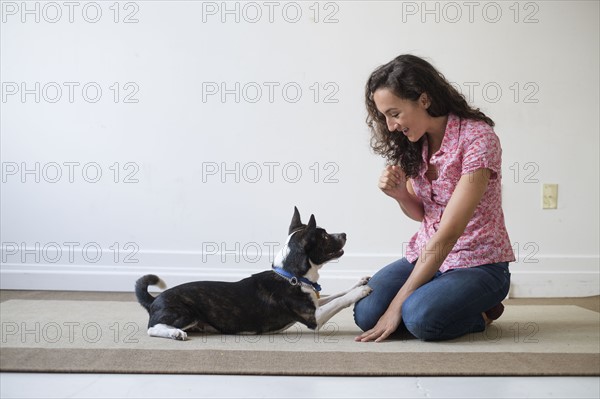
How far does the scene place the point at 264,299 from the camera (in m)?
2.51

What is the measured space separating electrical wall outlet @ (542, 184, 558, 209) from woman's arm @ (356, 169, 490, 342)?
5.17 feet

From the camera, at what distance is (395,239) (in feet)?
12.6

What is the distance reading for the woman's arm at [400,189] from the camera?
2.53 m

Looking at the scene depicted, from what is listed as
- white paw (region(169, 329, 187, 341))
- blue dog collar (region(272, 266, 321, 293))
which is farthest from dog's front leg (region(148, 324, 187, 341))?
blue dog collar (region(272, 266, 321, 293))

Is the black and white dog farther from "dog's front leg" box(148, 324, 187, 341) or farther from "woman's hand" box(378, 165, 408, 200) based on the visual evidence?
"woman's hand" box(378, 165, 408, 200)

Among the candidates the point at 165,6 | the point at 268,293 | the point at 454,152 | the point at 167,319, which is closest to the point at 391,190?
the point at 454,152

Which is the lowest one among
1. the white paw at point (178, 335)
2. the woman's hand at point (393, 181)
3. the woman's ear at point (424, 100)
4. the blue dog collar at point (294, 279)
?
the white paw at point (178, 335)

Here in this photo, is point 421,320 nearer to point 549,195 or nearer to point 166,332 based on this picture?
point 166,332

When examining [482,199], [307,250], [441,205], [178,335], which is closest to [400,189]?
[441,205]

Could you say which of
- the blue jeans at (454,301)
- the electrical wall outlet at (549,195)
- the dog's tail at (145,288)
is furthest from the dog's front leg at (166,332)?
the electrical wall outlet at (549,195)

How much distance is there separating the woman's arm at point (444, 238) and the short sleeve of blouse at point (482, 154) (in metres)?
0.02

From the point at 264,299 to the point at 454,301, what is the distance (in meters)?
0.66

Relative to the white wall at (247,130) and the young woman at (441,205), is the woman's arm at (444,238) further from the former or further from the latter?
the white wall at (247,130)

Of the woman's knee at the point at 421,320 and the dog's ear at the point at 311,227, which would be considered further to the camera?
the dog's ear at the point at 311,227
